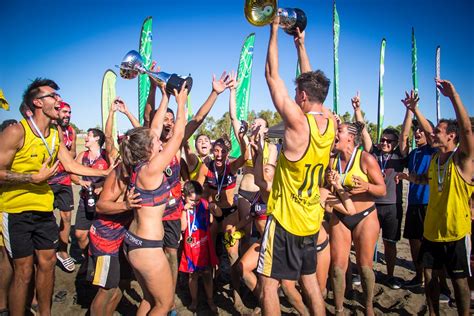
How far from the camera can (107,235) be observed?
3158 millimetres

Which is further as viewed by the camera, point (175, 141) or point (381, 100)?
point (381, 100)

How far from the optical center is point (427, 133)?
14.2 feet

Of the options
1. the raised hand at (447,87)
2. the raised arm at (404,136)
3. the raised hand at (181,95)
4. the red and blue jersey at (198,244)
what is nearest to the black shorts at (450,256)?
the raised hand at (447,87)

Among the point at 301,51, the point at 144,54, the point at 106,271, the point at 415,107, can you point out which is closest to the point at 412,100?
the point at 415,107

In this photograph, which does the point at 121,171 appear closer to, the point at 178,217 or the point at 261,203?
the point at 178,217

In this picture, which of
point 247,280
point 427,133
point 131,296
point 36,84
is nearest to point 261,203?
point 247,280

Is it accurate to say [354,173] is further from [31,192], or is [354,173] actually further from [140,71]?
[31,192]

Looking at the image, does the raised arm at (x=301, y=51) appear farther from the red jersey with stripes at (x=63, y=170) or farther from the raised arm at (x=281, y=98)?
the red jersey with stripes at (x=63, y=170)

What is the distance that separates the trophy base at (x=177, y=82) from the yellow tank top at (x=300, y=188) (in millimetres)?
1273

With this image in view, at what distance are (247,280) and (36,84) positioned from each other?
3.33m

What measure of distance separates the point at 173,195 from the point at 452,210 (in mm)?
3251

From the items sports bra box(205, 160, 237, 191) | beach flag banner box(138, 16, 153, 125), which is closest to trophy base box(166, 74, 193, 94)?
sports bra box(205, 160, 237, 191)

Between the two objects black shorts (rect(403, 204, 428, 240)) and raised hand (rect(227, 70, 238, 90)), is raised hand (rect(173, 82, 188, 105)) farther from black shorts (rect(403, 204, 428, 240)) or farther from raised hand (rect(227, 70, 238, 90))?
black shorts (rect(403, 204, 428, 240))

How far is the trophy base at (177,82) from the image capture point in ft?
10.2
